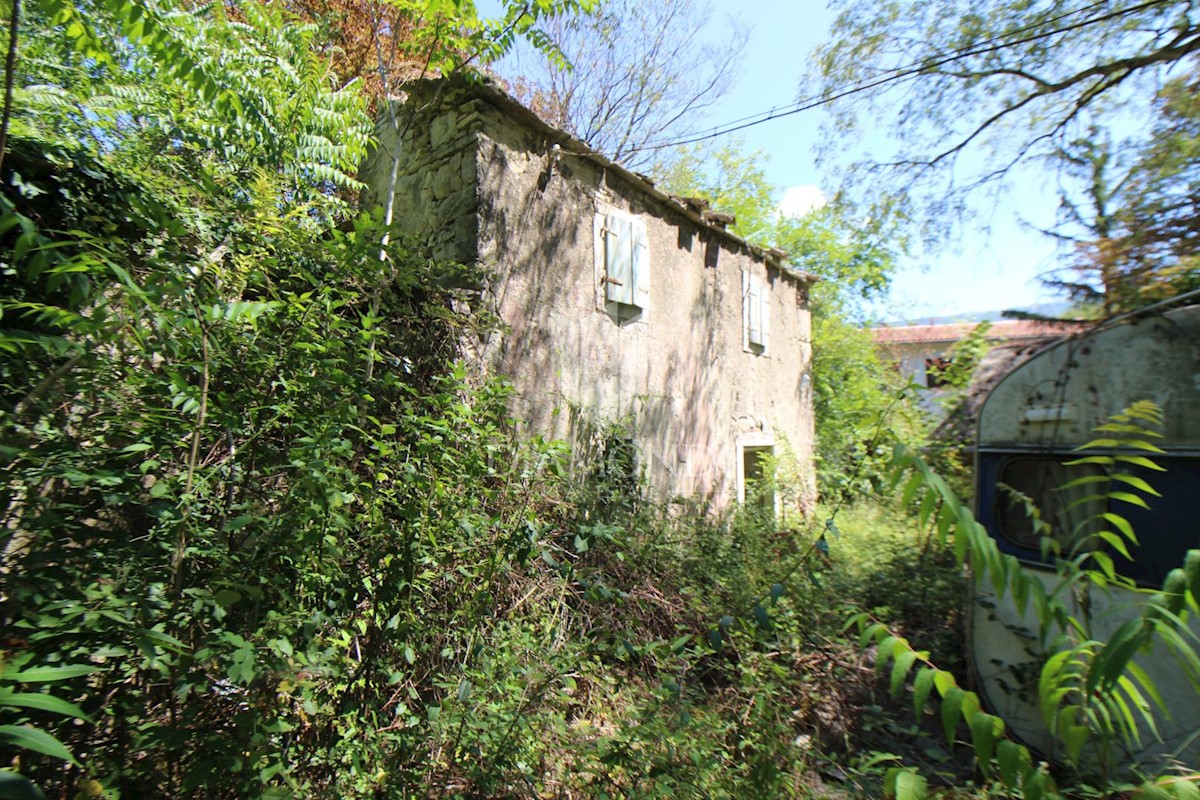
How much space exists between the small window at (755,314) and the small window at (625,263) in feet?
7.45

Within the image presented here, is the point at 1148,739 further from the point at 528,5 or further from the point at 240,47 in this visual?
the point at 240,47

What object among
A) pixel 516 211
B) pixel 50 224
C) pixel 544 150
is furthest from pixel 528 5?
pixel 50 224

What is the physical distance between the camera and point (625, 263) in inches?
227

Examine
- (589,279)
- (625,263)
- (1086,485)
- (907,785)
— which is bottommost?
(907,785)

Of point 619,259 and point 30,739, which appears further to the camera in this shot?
point 619,259

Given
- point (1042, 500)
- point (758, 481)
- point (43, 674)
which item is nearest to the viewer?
point (43, 674)

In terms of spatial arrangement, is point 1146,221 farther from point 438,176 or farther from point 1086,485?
point 438,176

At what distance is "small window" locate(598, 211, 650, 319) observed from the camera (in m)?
5.60

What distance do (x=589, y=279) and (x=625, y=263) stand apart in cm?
55

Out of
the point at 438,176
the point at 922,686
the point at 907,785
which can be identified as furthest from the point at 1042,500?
the point at 438,176

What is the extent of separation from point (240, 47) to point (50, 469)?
5.11 meters

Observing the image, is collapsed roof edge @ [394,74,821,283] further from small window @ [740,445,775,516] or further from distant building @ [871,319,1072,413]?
distant building @ [871,319,1072,413]

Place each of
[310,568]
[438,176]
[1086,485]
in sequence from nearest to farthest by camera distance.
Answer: [310,568] < [1086,485] < [438,176]

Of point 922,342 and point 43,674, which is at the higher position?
point 922,342
